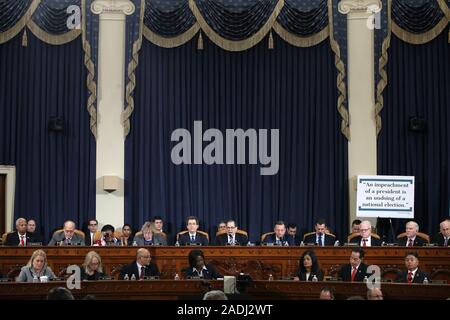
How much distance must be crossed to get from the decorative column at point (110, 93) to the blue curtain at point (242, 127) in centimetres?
23

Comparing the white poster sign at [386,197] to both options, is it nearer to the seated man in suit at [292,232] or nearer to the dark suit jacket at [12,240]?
the seated man in suit at [292,232]

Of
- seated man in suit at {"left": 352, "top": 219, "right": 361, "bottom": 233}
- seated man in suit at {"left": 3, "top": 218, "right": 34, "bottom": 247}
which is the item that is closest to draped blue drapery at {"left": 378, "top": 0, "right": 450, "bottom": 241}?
seated man in suit at {"left": 352, "top": 219, "right": 361, "bottom": 233}

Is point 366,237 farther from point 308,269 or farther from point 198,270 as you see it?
point 198,270

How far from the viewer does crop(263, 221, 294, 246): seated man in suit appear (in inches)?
460

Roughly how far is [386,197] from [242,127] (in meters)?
2.69

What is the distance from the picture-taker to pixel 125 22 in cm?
1352

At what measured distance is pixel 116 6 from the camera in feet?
44.2

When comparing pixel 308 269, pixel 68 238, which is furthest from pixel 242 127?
pixel 308 269

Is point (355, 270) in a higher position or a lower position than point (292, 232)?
lower

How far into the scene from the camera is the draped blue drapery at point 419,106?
13.2 m

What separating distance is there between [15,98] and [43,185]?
153cm
